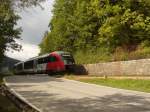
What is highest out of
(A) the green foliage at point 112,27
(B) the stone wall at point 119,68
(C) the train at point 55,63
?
(A) the green foliage at point 112,27

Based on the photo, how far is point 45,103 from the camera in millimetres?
22188

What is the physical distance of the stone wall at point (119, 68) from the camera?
40753mm

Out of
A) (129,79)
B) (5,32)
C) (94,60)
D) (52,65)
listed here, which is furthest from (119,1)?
(5,32)

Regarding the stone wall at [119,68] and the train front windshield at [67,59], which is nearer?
the stone wall at [119,68]

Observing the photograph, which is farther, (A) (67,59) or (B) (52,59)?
(B) (52,59)

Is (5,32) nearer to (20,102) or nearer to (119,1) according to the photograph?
(119,1)

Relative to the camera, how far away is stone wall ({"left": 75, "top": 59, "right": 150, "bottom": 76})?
40753mm

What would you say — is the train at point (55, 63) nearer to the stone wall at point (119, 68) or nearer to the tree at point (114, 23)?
the stone wall at point (119, 68)

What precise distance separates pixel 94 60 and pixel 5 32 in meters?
20.6

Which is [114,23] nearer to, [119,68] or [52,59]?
[119,68]

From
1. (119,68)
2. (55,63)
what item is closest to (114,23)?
(119,68)

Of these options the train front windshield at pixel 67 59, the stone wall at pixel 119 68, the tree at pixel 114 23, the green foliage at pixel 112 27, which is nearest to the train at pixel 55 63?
the train front windshield at pixel 67 59

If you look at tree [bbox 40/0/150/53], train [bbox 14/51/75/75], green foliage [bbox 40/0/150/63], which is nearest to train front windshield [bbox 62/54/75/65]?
train [bbox 14/51/75/75]

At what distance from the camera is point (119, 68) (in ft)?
151
